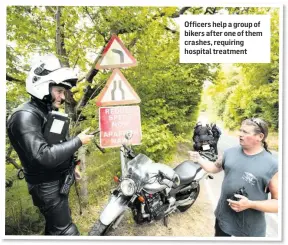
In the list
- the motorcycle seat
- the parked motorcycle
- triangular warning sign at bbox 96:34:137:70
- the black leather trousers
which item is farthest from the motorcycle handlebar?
triangular warning sign at bbox 96:34:137:70

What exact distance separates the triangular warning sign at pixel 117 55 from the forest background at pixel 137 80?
0.18 ft

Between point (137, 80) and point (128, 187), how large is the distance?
40.1 inches

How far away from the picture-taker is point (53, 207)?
2.93m

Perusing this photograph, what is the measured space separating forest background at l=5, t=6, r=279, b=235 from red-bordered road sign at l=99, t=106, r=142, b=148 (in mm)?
72

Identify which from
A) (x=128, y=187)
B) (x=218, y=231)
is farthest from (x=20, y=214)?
(x=218, y=231)

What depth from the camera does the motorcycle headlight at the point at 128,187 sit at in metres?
2.74

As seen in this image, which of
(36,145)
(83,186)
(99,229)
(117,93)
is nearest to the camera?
(36,145)

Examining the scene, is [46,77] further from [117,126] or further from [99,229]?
[99,229]

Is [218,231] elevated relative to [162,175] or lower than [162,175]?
lower

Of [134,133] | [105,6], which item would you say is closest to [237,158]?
[134,133]

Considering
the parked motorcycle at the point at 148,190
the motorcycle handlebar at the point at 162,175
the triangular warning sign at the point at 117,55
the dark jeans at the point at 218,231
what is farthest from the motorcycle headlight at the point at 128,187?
the triangular warning sign at the point at 117,55

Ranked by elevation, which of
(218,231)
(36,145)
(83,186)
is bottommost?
(218,231)

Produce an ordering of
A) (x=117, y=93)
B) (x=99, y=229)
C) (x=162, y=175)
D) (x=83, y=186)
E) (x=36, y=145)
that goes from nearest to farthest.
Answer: (x=36, y=145), (x=162, y=175), (x=99, y=229), (x=117, y=93), (x=83, y=186)
